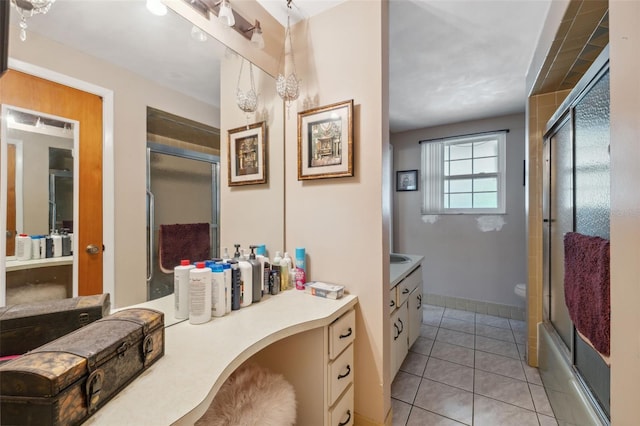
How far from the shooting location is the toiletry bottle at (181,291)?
3.44ft

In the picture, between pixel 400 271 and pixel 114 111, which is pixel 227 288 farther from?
pixel 400 271

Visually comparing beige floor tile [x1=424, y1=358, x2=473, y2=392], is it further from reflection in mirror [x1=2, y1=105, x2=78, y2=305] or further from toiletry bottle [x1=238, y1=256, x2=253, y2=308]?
reflection in mirror [x1=2, y1=105, x2=78, y2=305]

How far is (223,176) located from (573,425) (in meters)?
2.07

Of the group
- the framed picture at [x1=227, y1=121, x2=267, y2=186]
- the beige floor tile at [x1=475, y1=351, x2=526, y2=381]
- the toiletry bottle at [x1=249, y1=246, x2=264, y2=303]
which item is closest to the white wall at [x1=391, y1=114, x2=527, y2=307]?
the beige floor tile at [x1=475, y1=351, x2=526, y2=381]

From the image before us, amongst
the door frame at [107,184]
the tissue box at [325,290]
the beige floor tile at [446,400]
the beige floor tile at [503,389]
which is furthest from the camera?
the beige floor tile at [503,389]

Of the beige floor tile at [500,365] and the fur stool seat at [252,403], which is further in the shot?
the beige floor tile at [500,365]

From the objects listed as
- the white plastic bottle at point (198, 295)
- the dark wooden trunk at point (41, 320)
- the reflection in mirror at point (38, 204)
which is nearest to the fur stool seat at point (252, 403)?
the white plastic bottle at point (198, 295)

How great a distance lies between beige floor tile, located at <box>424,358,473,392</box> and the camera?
6.20ft

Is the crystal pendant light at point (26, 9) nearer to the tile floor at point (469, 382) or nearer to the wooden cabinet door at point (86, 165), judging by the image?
the wooden cabinet door at point (86, 165)

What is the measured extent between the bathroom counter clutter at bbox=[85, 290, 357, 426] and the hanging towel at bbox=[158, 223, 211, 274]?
0.17 meters

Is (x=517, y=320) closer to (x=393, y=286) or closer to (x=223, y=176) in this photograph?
(x=393, y=286)

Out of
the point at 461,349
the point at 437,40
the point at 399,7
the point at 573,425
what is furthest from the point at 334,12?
the point at 461,349

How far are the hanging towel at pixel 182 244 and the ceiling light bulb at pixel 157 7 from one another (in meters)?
0.87

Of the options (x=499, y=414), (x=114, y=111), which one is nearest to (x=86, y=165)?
(x=114, y=111)
